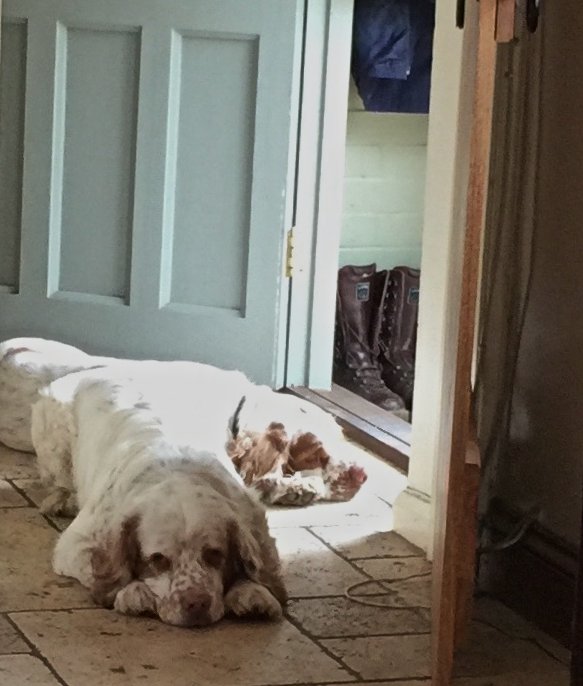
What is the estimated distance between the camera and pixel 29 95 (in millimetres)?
4102

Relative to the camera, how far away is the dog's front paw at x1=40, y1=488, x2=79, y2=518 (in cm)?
310

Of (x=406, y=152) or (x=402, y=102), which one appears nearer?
(x=402, y=102)

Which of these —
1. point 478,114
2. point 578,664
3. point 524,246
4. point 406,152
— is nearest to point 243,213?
point 406,152

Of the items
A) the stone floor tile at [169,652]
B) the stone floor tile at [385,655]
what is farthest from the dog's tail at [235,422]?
the stone floor tile at [385,655]

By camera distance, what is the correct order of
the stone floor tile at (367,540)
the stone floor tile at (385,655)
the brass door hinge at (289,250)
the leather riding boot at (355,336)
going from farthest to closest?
the leather riding boot at (355,336)
the brass door hinge at (289,250)
the stone floor tile at (367,540)
the stone floor tile at (385,655)

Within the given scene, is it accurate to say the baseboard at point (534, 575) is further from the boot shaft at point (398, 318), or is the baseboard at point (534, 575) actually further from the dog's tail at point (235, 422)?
the boot shaft at point (398, 318)

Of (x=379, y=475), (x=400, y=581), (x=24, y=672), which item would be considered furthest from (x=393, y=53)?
(x=24, y=672)

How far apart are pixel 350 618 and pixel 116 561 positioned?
44 cm

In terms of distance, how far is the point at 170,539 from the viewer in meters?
2.46

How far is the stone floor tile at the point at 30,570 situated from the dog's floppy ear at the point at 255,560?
290 mm

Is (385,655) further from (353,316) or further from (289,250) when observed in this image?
(353,316)

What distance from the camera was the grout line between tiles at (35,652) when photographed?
216 cm

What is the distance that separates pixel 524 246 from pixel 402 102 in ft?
7.52

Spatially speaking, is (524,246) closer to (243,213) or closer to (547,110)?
(547,110)
